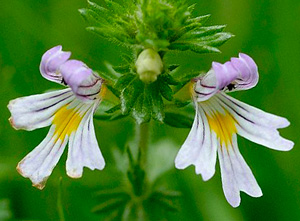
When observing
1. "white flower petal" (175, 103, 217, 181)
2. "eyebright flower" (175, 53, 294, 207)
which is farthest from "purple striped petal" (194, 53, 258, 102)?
"white flower petal" (175, 103, 217, 181)

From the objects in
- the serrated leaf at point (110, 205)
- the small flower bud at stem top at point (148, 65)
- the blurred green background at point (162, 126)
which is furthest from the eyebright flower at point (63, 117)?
the blurred green background at point (162, 126)

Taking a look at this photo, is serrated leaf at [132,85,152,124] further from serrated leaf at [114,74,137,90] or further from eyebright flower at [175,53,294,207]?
eyebright flower at [175,53,294,207]

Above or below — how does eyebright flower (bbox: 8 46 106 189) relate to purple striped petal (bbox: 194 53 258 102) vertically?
Answer: below

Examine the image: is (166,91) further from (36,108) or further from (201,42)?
(36,108)

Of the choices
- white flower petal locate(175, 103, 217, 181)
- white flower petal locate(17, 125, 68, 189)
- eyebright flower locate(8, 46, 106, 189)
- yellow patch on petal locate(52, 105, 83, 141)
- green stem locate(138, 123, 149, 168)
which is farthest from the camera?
green stem locate(138, 123, 149, 168)

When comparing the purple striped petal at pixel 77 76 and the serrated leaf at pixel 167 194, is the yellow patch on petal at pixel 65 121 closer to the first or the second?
the purple striped petal at pixel 77 76
